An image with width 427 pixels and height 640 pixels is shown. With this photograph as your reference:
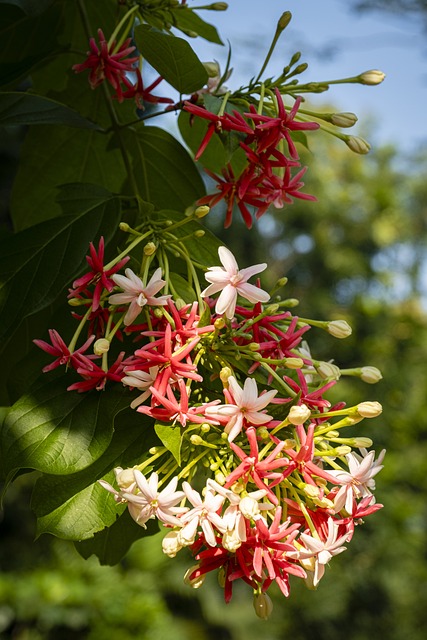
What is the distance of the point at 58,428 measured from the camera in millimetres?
486

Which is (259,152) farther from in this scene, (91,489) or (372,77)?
(91,489)

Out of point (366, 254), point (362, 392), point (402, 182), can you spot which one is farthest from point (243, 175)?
point (402, 182)

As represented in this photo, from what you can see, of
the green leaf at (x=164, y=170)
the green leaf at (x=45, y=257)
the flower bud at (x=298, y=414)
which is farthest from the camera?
the green leaf at (x=164, y=170)

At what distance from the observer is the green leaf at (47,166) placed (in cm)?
74

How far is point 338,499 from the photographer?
451 mm

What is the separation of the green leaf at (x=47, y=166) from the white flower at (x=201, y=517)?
41 centimetres

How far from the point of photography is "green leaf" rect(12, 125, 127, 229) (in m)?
0.74

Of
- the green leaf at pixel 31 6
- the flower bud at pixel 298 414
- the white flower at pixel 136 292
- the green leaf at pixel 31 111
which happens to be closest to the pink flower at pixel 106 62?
the green leaf at pixel 31 111

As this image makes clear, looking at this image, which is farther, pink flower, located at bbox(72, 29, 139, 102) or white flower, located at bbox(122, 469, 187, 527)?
pink flower, located at bbox(72, 29, 139, 102)

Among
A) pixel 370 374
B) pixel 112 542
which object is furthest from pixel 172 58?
pixel 112 542

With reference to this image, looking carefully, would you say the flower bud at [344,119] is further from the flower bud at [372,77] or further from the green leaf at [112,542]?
the green leaf at [112,542]

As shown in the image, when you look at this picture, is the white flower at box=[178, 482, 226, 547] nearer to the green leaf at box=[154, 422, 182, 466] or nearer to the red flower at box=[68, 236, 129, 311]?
the green leaf at box=[154, 422, 182, 466]

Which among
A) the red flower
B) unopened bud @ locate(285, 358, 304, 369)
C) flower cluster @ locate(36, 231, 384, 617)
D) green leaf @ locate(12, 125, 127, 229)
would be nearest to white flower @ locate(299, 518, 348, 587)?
flower cluster @ locate(36, 231, 384, 617)

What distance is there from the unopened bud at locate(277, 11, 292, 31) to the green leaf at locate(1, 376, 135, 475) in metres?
0.33
